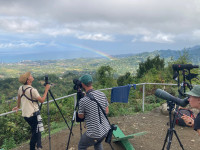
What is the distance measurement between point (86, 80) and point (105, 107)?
20.1 inches

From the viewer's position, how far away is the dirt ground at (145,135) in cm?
394

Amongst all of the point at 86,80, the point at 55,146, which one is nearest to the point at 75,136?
the point at 55,146

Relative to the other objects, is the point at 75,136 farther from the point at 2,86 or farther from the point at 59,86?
the point at 2,86

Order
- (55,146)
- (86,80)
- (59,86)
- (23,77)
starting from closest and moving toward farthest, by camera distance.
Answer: (86,80)
(23,77)
(55,146)
(59,86)

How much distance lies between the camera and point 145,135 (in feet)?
14.7

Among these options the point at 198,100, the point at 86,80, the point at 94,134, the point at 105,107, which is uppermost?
the point at 86,80

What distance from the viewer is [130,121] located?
5363mm

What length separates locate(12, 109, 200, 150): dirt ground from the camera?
394 cm

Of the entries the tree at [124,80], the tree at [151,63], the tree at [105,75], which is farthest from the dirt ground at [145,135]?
the tree at [151,63]

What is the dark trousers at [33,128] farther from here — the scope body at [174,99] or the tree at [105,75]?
the tree at [105,75]

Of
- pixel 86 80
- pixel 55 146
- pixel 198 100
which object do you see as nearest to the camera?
pixel 198 100

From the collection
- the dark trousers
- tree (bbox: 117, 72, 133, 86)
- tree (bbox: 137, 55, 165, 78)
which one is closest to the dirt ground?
the dark trousers

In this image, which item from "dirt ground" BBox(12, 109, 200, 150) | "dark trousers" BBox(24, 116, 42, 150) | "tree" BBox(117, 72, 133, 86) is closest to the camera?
"dark trousers" BBox(24, 116, 42, 150)

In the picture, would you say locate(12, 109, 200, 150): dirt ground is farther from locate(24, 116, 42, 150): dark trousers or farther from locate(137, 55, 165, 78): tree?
locate(137, 55, 165, 78): tree
